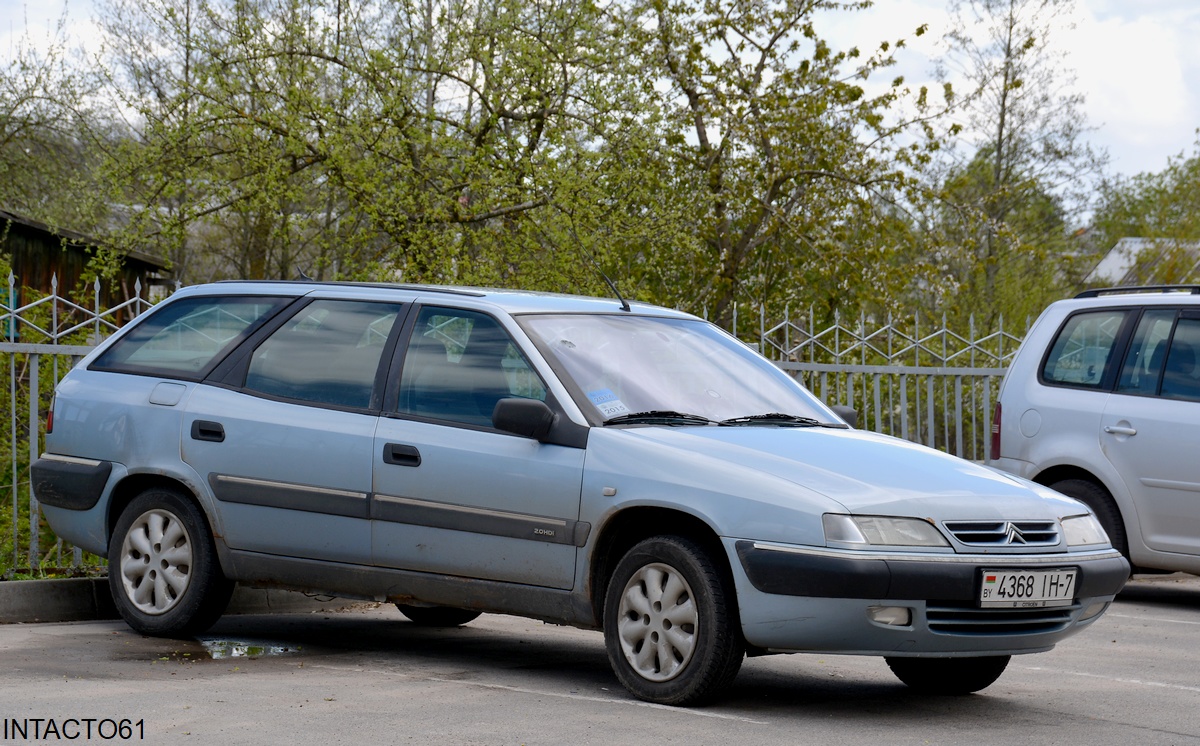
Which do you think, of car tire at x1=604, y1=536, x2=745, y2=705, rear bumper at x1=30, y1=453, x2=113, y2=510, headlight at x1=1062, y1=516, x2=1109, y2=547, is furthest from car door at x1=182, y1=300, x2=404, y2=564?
headlight at x1=1062, y1=516, x2=1109, y2=547

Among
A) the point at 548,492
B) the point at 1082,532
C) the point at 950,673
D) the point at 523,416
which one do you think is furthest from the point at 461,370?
the point at 1082,532

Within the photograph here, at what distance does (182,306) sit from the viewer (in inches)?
292

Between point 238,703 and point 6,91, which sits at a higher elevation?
point 6,91

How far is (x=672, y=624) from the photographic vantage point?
17.5 ft

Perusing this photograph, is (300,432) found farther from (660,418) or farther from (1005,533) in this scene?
(1005,533)

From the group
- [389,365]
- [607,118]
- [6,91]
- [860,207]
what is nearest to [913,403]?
[607,118]

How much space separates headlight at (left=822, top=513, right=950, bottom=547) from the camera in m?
5.02

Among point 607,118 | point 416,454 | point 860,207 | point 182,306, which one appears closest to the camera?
point 416,454

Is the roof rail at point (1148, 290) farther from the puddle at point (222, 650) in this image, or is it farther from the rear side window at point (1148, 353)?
the puddle at point (222, 650)

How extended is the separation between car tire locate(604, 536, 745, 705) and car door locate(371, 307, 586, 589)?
0.30 m

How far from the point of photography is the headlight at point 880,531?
502cm

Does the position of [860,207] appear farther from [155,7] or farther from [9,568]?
[9,568]

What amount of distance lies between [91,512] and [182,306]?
1121 millimetres

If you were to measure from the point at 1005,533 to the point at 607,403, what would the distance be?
162 cm
